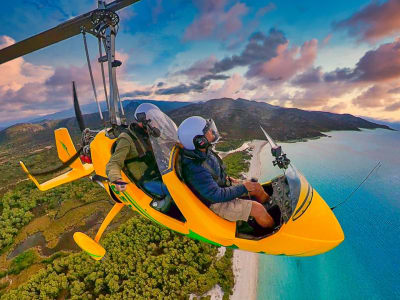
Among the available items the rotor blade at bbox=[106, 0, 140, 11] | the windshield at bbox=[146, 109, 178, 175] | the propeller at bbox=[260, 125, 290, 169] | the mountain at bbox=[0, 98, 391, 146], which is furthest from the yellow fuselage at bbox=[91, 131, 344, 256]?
the mountain at bbox=[0, 98, 391, 146]

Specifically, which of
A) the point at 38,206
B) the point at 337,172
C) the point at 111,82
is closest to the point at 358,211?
the point at 337,172

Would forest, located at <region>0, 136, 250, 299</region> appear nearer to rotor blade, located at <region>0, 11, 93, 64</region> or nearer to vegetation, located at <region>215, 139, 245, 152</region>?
rotor blade, located at <region>0, 11, 93, 64</region>

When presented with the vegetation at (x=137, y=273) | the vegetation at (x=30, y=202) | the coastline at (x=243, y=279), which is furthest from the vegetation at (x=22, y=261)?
the coastline at (x=243, y=279)

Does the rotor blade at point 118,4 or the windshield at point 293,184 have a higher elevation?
the rotor blade at point 118,4

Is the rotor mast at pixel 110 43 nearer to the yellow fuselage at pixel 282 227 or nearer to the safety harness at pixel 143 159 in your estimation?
the safety harness at pixel 143 159

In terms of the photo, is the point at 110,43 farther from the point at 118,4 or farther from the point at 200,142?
the point at 200,142

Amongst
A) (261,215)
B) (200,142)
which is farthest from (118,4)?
(261,215)

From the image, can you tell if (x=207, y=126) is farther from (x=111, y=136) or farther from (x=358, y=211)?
(x=358, y=211)
